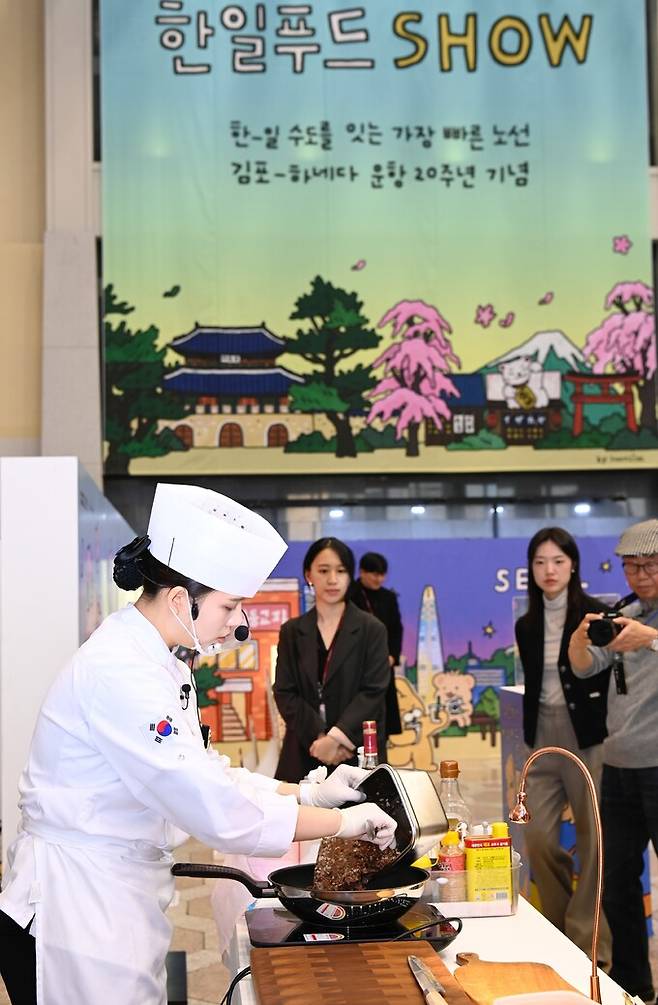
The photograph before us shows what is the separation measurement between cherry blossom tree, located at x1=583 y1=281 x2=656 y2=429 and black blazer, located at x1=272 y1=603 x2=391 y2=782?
18.6 feet

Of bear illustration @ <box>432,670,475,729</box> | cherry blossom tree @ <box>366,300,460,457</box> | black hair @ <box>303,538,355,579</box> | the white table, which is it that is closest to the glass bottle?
the white table

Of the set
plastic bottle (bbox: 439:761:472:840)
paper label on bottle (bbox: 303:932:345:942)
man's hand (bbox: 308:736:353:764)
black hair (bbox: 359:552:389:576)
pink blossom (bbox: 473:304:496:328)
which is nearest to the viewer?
paper label on bottle (bbox: 303:932:345:942)

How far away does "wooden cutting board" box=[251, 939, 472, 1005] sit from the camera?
58.2 inches

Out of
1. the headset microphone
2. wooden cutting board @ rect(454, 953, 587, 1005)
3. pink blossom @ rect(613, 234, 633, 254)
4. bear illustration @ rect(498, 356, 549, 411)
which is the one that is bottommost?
wooden cutting board @ rect(454, 953, 587, 1005)

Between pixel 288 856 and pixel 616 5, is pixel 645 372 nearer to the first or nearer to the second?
pixel 616 5

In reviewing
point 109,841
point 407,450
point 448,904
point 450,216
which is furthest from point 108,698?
point 450,216

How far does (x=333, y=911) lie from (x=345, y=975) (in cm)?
24

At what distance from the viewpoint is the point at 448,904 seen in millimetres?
2035

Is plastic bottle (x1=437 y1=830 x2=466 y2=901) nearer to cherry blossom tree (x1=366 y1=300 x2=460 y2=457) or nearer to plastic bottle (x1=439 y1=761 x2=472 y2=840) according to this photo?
plastic bottle (x1=439 y1=761 x2=472 y2=840)

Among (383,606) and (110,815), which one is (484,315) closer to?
(383,606)

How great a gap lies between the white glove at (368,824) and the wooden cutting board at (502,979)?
224 mm

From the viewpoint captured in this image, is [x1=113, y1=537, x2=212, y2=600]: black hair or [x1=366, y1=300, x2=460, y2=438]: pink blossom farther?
[x1=366, y1=300, x2=460, y2=438]: pink blossom

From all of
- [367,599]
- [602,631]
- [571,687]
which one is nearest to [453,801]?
[602,631]

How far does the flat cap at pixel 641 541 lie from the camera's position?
314 cm
